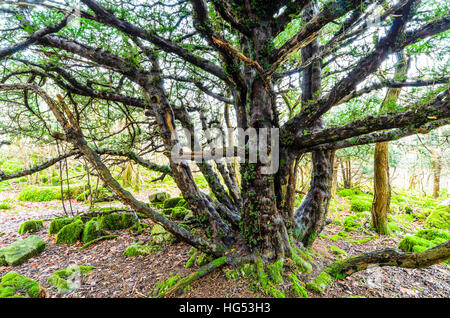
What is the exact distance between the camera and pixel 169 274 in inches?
130

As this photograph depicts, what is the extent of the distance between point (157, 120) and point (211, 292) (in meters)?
2.83

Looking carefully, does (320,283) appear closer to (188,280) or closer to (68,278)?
(188,280)

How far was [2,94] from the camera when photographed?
392 centimetres

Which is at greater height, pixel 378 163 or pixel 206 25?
pixel 206 25

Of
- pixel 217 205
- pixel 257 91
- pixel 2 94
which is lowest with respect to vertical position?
pixel 217 205

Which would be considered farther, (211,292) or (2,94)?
(2,94)

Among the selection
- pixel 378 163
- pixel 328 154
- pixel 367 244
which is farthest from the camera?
pixel 378 163

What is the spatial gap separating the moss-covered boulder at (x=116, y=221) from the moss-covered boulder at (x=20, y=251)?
1.30 meters

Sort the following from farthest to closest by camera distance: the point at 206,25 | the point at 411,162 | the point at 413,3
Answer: the point at 411,162 < the point at 206,25 < the point at 413,3

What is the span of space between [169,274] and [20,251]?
3698mm

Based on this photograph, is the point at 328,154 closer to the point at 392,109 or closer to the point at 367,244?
the point at 392,109

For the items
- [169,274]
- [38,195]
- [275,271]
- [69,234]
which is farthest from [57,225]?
[38,195]

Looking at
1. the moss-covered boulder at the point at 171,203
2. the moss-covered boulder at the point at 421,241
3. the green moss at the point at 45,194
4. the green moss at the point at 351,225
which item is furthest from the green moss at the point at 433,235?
the green moss at the point at 45,194
